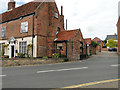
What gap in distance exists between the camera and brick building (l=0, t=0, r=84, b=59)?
16.6 metres

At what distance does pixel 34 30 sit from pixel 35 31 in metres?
0.29

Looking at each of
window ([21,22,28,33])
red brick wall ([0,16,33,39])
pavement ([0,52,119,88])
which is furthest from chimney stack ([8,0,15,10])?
pavement ([0,52,119,88])

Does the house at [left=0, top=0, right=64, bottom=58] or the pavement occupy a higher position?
the house at [left=0, top=0, right=64, bottom=58]

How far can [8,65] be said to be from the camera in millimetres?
11242

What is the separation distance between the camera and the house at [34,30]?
1656cm

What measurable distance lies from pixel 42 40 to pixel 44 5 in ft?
19.5

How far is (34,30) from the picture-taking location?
1653 centimetres

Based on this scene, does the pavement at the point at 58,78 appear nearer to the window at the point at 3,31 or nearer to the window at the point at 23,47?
the window at the point at 23,47

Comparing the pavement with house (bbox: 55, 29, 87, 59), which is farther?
house (bbox: 55, 29, 87, 59)

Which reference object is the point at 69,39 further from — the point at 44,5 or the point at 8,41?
the point at 8,41

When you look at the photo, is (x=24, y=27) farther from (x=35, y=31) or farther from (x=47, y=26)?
(x=47, y=26)

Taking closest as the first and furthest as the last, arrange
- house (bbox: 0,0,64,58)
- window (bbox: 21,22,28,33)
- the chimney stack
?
house (bbox: 0,0,64,58) < window (bbox: 21,22,28,33) < the chimney stack

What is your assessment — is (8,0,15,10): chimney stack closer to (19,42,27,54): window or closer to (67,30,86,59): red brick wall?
(19,42,27,54): window

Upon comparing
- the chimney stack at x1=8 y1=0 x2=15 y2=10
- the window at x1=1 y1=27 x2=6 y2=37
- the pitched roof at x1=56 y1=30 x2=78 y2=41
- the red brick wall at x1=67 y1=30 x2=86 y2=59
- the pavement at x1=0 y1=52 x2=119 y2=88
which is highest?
the chimney stack at x1=8 y1=0 x2=15 y2=10
